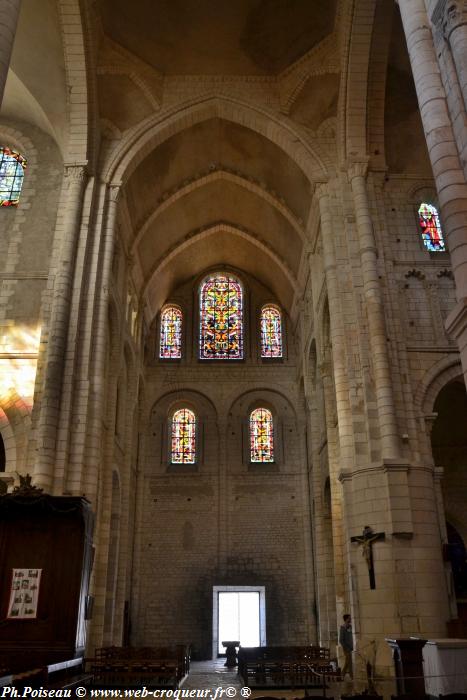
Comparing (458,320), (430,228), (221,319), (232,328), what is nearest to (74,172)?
(430,228)

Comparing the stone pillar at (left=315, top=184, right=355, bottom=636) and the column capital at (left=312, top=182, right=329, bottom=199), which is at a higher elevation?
the column capital at (left=312, top=182, right=329, bottom=199)

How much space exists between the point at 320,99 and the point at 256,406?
12.1 meters

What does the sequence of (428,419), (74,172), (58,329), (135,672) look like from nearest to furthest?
(135,672) < (428,419) < (58,329) < (74,172)

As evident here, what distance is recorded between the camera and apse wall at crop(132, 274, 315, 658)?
21.6m

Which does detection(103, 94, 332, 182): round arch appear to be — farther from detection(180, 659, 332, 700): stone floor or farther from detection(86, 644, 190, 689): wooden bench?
detection(180, 659, 332, 700): stone floor

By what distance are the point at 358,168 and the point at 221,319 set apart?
1133 cm

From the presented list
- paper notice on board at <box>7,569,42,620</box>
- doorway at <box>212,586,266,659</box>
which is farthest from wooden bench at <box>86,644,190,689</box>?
doorway at <box>212,586,266,659</box>

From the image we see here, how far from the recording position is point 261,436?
24.5 meters

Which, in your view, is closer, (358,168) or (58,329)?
(58,329)

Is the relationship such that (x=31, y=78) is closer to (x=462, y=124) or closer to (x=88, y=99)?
(x=88, y=99)

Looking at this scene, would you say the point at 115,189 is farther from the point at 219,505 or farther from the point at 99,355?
the point at 219,505

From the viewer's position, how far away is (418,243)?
16.1 meters

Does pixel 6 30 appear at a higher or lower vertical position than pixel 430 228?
lower

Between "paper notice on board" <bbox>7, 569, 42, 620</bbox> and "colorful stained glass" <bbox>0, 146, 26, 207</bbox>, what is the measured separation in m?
11.0
